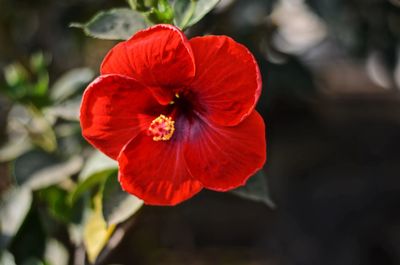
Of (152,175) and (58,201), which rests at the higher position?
(152,175)

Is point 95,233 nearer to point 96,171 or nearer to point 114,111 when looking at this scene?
point 96,171

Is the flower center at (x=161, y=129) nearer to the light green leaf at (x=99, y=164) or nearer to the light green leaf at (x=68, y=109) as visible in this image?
the light green leaf at (x=99, y=164)

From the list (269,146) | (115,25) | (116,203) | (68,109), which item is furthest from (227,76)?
(269,146)

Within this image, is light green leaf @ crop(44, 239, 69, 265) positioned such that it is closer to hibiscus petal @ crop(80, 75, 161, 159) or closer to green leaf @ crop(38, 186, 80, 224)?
green leaf @ crop(38, 186, 80, 224)

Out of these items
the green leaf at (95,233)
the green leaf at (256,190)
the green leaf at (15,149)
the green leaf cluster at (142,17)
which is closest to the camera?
the green leaf cluster at (142,17)

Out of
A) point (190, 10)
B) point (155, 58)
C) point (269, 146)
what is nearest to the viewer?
point (155, 58)

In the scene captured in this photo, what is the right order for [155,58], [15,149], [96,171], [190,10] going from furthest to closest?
[15,149]
[96,171]
[190,10]
[155,58]

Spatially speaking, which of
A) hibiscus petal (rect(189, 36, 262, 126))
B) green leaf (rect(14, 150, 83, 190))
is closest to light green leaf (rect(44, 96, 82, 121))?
green leaf (rect(14, 150, 83, 190))

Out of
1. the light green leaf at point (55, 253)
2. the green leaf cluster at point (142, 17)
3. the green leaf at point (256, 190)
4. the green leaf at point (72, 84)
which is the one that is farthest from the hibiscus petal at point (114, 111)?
the light green leaf at point (55, 253)
